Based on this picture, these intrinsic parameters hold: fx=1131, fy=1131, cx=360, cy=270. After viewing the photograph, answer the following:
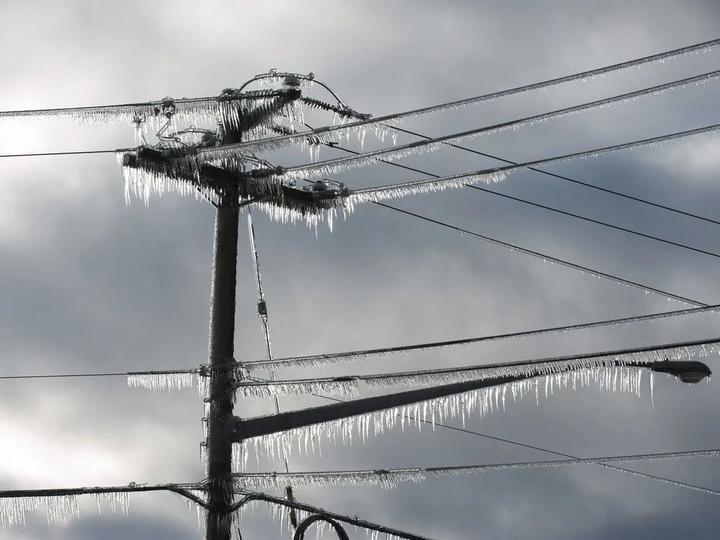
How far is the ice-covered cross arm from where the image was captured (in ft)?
43.6

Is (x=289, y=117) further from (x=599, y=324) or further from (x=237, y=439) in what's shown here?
(x=599, y=324)

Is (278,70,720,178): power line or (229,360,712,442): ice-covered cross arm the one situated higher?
(278,70,720,178): power line

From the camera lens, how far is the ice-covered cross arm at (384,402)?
13.3 m

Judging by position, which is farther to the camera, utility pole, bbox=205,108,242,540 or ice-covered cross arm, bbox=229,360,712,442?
utility pole, bbox=205,108,242,540

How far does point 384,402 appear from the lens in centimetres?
1498

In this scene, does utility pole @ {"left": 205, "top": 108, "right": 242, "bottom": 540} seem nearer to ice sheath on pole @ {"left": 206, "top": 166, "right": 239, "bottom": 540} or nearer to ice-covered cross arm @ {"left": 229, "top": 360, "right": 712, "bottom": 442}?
ice sheath on pole @ {"left": 206, "top": 166, "right": 239, "bottom": 540}

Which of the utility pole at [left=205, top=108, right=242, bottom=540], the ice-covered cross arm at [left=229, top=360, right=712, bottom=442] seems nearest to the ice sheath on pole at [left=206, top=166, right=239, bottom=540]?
the utility pole at [left=205, top=108, right=242, bottom=540]

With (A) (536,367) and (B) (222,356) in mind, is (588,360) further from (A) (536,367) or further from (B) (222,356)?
(B) (222,356)

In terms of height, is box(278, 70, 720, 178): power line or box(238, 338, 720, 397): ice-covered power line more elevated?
box(278, 70, 720, 178): power line

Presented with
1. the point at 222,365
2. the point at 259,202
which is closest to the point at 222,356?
the point at 222,365

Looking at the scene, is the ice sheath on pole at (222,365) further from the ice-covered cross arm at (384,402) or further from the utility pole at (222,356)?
the ice-covered cross arm at (384,402)

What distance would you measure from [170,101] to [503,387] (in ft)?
22.1

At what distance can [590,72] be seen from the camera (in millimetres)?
13703

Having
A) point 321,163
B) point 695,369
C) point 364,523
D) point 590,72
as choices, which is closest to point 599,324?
point 695,369
